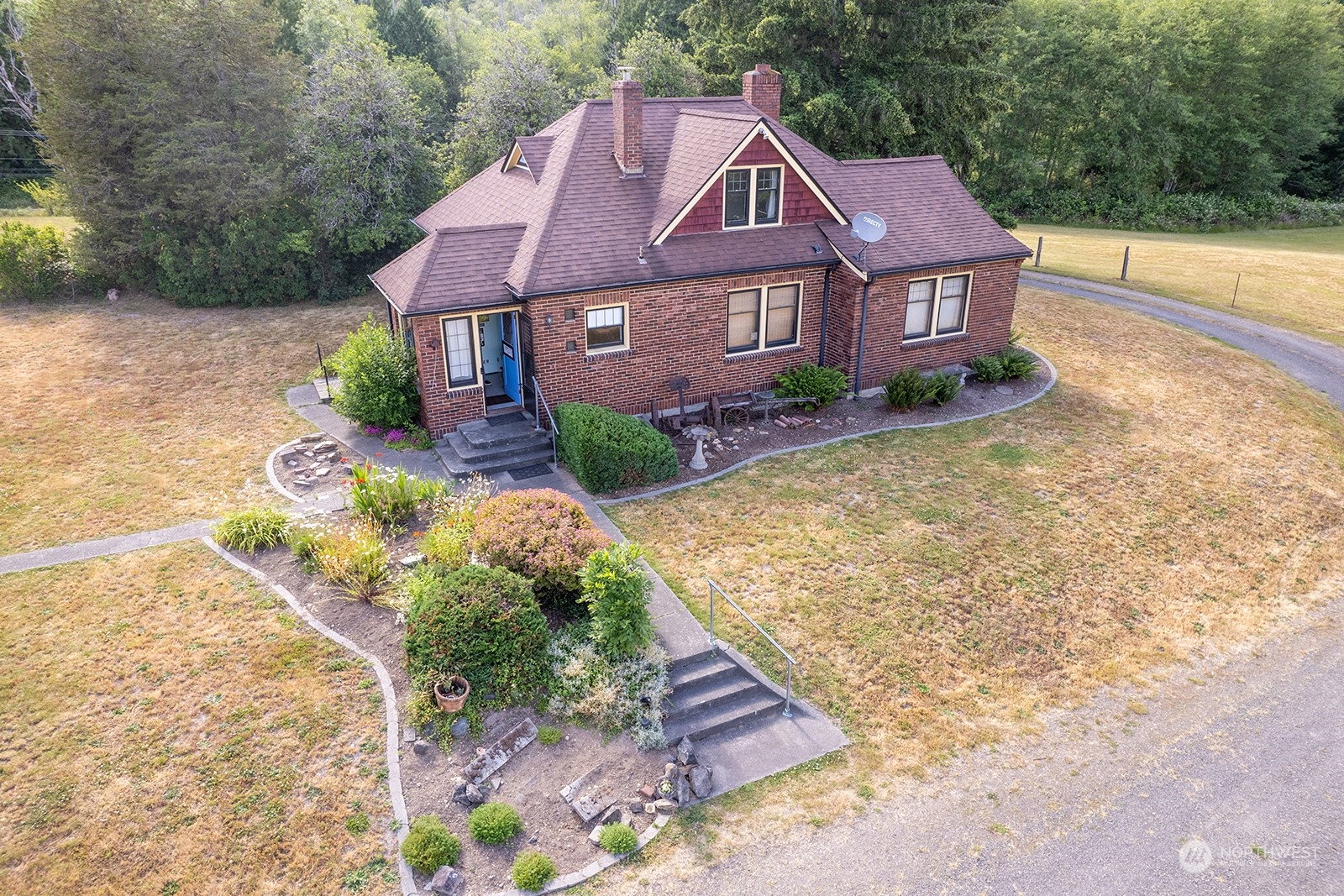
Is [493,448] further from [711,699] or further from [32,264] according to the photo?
[32,264]

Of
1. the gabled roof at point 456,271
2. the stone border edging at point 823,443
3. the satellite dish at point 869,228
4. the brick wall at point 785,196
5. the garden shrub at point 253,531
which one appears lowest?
the stone border edging at point 823,443

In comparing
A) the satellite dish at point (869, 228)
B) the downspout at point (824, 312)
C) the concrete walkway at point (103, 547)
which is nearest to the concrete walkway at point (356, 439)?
the concrete walkway at point (103, 547)

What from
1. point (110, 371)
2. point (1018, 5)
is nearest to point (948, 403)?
point (110, 371)

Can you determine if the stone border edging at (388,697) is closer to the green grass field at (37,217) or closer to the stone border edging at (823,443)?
the stone border edging at (823,443)

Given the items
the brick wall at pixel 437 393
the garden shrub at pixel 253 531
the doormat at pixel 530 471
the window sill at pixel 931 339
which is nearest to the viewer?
the garden shrub at pixel 253 531

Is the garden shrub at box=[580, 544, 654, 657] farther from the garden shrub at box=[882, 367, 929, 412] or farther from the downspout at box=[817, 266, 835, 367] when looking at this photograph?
the downspout at box=[817, 266, 835, 367]

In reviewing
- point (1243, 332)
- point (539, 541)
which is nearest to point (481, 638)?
point (539, 541)
